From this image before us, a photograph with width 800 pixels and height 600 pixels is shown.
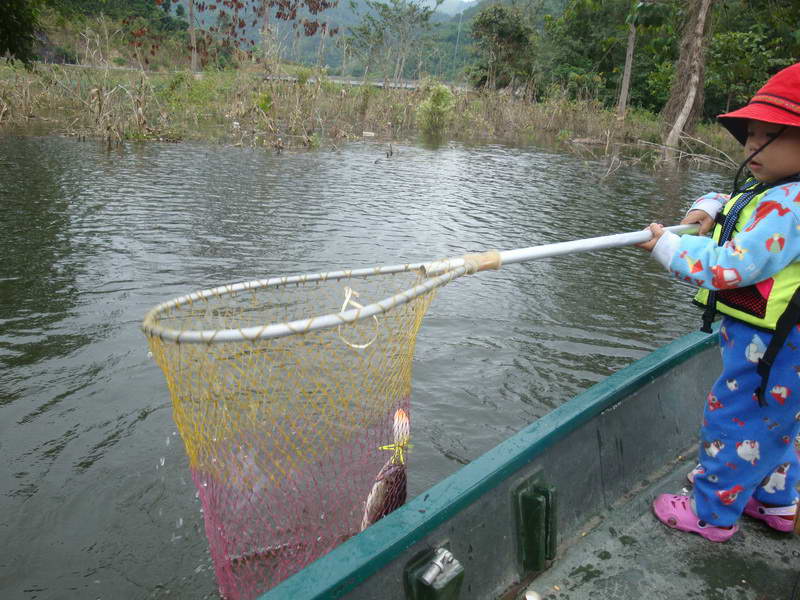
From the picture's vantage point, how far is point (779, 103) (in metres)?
1.95

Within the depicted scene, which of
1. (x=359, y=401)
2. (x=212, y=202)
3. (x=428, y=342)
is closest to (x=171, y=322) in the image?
(x=359, y=401)

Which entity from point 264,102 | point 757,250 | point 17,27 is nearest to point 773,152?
point 757,250

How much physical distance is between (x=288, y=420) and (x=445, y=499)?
963mm

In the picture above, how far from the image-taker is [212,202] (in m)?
9.39

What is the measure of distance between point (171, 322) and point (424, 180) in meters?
9.26

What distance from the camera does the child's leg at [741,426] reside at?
6.81 feet

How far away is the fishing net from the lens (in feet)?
6.35

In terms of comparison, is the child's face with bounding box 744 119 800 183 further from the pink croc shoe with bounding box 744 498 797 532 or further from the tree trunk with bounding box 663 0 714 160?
the tree trunk with bounding box 663 0 714 160

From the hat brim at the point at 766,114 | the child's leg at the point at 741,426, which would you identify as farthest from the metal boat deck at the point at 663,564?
the hat brim at the point at 766,114

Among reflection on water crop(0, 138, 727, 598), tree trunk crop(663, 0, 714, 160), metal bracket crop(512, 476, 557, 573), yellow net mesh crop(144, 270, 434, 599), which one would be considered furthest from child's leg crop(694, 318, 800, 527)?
tree trunk crop(663, 0, 714, 160)

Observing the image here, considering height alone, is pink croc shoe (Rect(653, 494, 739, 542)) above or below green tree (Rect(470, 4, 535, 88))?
below

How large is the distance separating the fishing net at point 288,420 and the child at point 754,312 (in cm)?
86

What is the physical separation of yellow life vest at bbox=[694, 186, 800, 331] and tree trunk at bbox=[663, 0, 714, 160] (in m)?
15.7

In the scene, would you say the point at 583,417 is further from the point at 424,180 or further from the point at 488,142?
the point at 488,142
